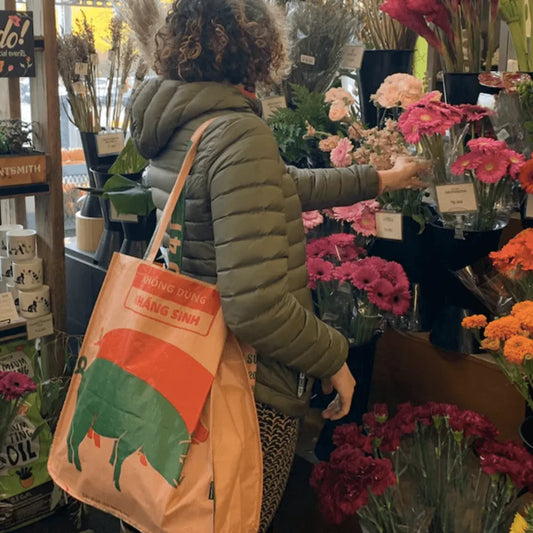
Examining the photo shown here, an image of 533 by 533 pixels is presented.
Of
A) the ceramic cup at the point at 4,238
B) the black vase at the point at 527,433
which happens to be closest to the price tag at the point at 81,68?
the ceramic cup at the point at 4,238

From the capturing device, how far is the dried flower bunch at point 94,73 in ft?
9.03

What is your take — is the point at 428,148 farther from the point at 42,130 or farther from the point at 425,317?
the point at 42,130

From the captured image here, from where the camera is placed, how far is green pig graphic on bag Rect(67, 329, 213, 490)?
1394 mm

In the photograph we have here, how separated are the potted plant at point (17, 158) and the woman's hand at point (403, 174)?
1.11 metres

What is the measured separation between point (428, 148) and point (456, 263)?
30cm

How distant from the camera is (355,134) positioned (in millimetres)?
2125

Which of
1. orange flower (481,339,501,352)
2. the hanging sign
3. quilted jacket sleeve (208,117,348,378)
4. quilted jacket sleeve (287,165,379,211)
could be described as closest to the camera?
quilted jacket sleeve (208,117,348,378)

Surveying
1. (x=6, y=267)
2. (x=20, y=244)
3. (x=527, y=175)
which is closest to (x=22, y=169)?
(x=20, y=244)

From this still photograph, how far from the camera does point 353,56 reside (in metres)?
2.35

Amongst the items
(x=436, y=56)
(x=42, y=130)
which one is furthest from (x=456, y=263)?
(x=42, y=130)

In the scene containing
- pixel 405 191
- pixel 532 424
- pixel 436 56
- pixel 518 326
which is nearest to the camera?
pixel 518 326

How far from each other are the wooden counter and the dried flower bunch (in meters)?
1.41

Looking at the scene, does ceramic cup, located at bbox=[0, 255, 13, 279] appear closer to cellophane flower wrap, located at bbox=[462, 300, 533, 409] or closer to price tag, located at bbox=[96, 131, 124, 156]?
price tag, located at bbox=[96, 131, 124, 156]

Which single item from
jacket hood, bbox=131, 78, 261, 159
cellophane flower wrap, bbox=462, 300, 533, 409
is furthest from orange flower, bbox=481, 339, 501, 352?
jacket hood, bbox=131, 78, 261, 159
